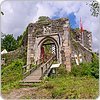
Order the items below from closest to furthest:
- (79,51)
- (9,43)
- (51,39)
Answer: (51,39), (79,51), (9,43)

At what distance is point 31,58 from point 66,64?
2623 mm

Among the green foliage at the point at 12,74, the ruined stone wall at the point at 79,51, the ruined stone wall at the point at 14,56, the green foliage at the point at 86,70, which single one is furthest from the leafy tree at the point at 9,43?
the green foliage at the point at 86,70

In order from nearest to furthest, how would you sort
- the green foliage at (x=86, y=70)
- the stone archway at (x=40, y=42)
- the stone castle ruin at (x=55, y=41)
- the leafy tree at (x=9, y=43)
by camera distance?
1. the green foliage at (x=86, y=70)
2. the stone castle ruin at (x=55, y=41)
3. the stone archway at (x=40, y=42)
4. the leafy tree at (x=9, y=43)

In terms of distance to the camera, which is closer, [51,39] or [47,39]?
[51,39]

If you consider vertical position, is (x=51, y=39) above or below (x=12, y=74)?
above

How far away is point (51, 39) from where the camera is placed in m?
18.5

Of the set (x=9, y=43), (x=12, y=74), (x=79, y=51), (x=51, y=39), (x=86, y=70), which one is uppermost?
(x=9, y=43)

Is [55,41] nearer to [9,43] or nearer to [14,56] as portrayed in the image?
[14,56]

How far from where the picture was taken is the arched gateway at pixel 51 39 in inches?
697

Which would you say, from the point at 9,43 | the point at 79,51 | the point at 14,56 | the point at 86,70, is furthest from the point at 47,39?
the point at 9,43

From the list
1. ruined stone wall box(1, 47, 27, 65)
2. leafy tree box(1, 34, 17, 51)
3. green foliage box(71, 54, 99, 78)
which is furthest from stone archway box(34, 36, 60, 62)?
leafy tree box(1, 34, 17, 51)

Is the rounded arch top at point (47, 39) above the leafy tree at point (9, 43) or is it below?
below

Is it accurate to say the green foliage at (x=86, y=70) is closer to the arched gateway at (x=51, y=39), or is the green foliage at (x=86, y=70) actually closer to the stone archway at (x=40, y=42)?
the arched gateway at (x=51, y=39)

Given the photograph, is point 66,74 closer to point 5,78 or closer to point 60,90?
point 5,78
